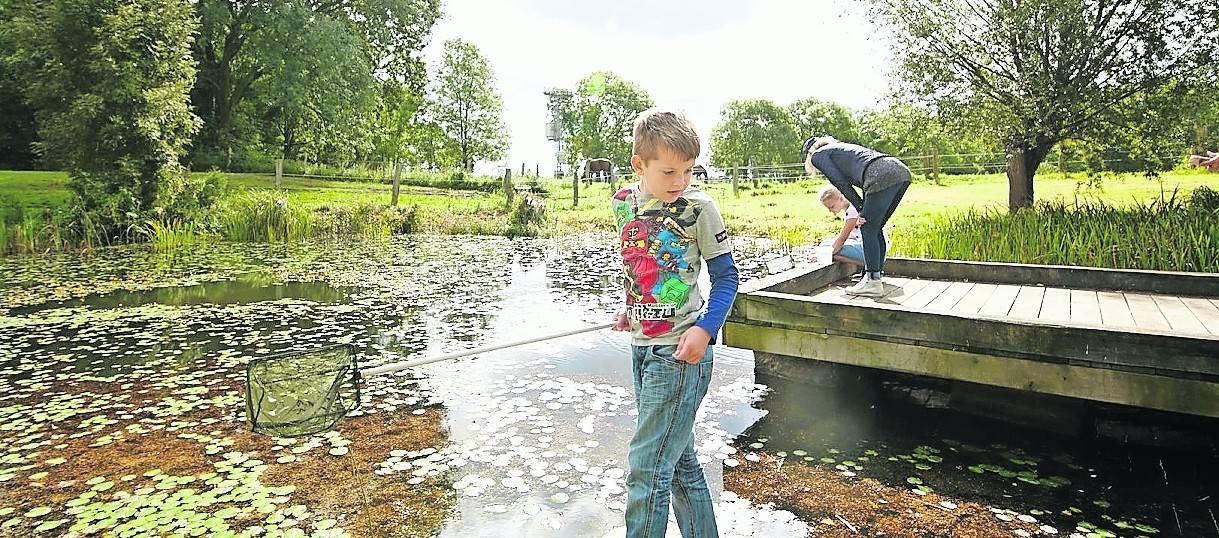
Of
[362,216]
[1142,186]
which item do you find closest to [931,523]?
[1142,186]

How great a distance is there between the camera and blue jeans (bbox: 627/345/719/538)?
2031mm

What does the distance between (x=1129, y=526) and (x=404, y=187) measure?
1024 inches

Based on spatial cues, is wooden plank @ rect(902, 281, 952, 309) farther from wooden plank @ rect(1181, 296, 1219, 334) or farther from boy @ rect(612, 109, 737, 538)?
boy @ rect(612, 109, 737, 538)

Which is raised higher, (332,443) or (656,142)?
(656,142)

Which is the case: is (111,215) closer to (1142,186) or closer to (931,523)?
(931,523)

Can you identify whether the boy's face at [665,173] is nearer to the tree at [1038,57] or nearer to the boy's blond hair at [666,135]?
the boy's blond hair at [666,135]

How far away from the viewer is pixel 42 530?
109 inches

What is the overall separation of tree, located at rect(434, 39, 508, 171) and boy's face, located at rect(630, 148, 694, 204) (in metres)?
46.7

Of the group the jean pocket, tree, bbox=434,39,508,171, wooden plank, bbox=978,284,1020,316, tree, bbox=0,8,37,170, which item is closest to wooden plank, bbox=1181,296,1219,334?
wooden plank, bbox=978,284,1020,316

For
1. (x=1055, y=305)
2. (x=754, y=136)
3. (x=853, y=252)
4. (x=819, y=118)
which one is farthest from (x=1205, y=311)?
(x=754, y=136)

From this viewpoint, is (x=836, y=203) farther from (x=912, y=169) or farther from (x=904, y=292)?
(x=912, y=169)

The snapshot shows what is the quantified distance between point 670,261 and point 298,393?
9.33ft

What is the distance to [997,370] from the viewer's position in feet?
11.2

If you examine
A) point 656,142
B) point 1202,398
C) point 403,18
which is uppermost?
point 403,18
